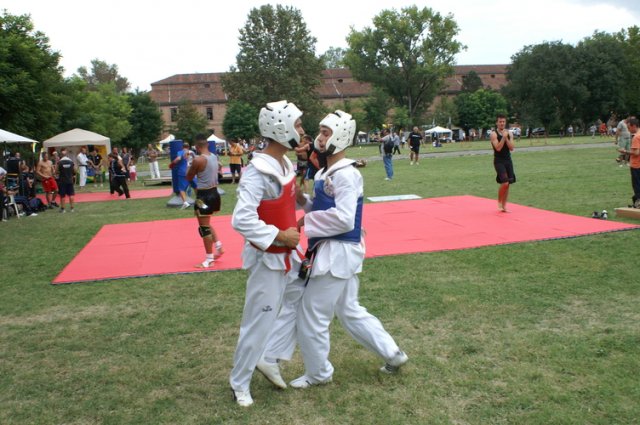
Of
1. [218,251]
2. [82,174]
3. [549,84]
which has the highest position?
[549,84]

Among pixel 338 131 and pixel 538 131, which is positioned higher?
pixel 338 131

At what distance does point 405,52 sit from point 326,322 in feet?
237

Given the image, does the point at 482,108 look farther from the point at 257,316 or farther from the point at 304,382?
the point at 257,316

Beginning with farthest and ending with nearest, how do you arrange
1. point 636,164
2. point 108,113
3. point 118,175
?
point 108,113 < point 118,175 < point 636,164

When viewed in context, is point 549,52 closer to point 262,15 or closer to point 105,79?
Answer: point 262,15

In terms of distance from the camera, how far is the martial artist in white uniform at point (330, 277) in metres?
3.94

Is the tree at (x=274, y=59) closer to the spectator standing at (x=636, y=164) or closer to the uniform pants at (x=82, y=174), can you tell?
the uniform pants at (x=82, y=174)

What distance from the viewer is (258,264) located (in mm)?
3828

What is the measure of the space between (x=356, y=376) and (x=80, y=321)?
126 inches

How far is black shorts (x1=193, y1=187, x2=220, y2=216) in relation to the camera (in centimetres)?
808

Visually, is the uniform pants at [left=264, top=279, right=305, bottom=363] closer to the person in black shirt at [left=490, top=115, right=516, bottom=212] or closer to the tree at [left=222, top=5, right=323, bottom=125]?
the person in black shirt at [left=490, top=115, right=516, bottom=212]

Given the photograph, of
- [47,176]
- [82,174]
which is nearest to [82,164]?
[82,174]

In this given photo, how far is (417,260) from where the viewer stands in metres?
7.88

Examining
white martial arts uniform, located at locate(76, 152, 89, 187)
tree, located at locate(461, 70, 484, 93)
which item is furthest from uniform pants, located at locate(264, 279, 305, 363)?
tree, located at locate(461, 70, 484, 93)
